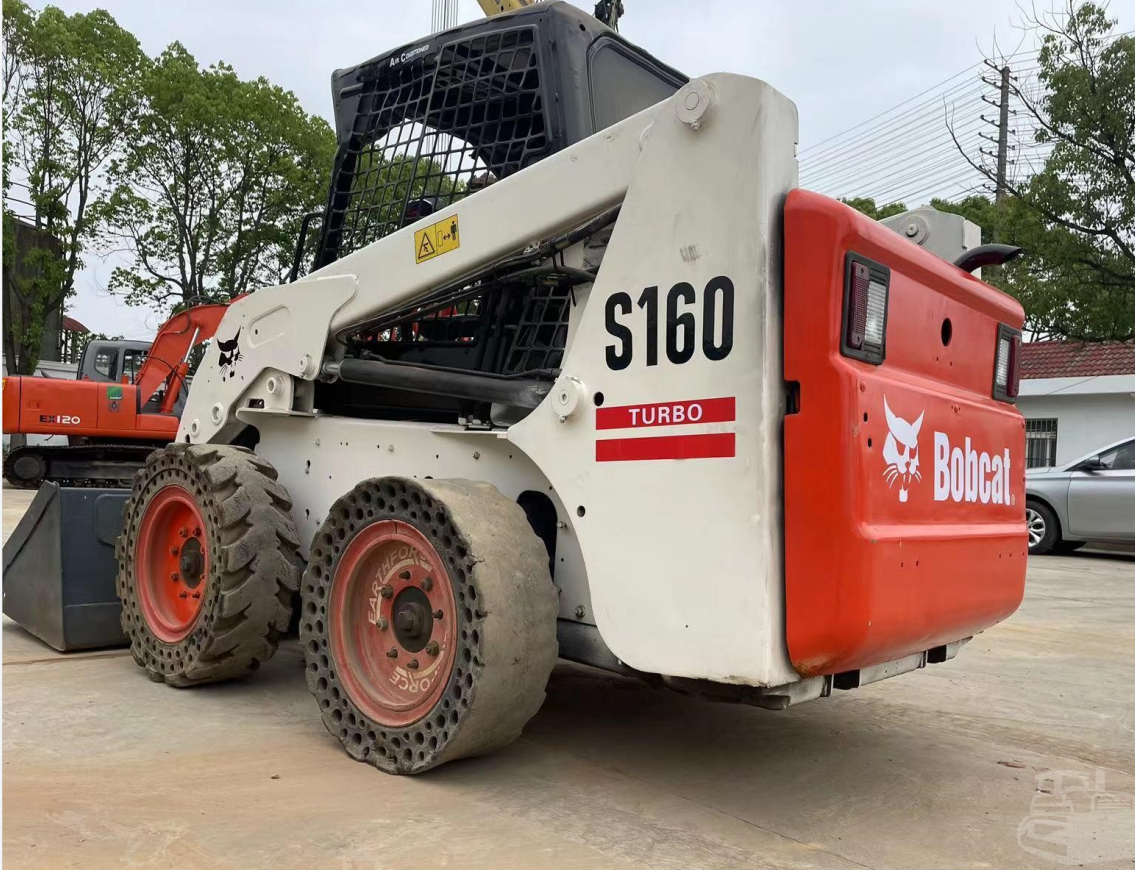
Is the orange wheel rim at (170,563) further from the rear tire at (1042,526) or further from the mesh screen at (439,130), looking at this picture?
the rear tire at (1042,526)

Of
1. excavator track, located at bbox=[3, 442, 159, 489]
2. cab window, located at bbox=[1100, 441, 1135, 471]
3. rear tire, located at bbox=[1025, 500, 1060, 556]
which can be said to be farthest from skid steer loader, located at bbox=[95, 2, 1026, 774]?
excavator track, located at bbox=[3, 442, 159, 489]

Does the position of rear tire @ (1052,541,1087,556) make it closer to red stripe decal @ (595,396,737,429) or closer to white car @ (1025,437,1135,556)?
white car @ (1025,437,1135,556)

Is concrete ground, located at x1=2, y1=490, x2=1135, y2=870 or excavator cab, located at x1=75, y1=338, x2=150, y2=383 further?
excavator cab, located at x1=75, y1=338, x2=150, y2=383

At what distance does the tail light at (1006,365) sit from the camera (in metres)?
3.73

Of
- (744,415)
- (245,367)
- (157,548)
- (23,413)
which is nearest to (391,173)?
(245,367)

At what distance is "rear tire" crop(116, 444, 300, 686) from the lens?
158 inches

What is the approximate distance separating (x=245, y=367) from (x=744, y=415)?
2734 mm

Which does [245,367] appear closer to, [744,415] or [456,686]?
[456,686]

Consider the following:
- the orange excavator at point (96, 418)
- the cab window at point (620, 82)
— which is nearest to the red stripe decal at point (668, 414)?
the cab window at point (620, 82)

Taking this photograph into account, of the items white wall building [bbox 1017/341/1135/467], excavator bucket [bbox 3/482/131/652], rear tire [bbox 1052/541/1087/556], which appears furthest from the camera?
white wall building [bbox 1017/341/1135/467]

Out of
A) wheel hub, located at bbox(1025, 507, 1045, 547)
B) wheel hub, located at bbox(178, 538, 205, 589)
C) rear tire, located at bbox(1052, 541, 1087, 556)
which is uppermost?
wheel hub, located at bbox(178, 538, 205, 589)

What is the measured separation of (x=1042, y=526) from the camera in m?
11.7

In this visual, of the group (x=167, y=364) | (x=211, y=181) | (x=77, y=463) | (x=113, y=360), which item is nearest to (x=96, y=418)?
(x=77, y=463)

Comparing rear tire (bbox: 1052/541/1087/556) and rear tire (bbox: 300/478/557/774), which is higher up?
rear tire (bbox: 300/478/557/774)
